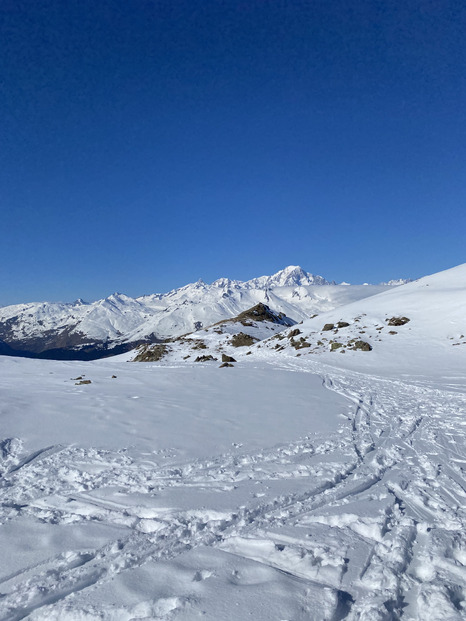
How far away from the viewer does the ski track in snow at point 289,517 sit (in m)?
3.69

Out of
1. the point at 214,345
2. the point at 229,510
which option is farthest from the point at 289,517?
the point at 214,345

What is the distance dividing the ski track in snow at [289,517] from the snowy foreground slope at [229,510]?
0.02m

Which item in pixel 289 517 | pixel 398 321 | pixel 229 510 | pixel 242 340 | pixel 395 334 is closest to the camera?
pixel 289 517

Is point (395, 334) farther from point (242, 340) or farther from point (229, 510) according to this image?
point (229, 510)

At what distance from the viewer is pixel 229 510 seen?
18.1ft

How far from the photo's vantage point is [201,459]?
8016 millimetres

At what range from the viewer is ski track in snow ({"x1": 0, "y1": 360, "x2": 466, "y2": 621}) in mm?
3686

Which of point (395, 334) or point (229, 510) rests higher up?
point (395, 334)

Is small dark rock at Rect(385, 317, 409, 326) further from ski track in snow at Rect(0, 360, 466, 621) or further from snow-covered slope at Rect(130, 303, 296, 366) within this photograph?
ski track in snow at Rect(0, 360, 466, 621)

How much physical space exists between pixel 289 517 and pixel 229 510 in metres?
1.00

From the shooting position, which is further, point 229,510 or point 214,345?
point 214,345

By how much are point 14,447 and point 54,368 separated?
66.4 ft

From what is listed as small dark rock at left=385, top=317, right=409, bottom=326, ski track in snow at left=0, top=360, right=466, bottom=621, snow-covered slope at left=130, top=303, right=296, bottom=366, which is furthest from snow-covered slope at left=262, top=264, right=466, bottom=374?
ski track in snow at left=0, top=360, right=466, bottom=621

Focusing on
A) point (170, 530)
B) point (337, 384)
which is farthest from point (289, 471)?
point (337, 384)
